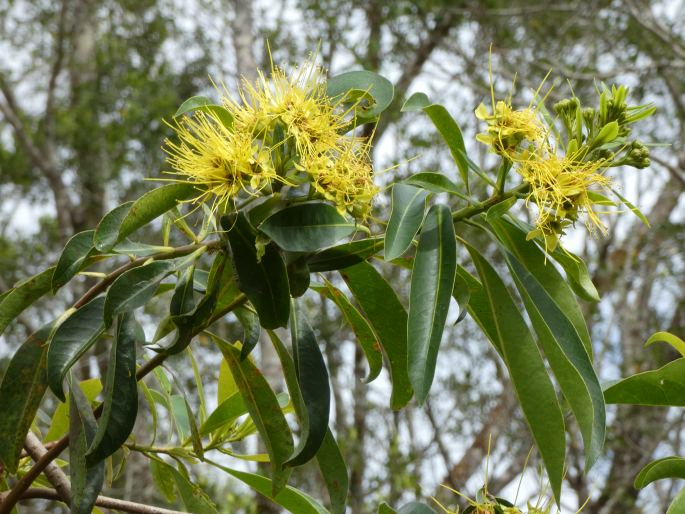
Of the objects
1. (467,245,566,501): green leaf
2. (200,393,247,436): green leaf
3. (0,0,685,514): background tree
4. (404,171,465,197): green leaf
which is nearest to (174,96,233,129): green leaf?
(404,171,465,197): green leaf

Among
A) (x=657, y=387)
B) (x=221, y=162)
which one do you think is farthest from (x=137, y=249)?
(x=657, y=387)

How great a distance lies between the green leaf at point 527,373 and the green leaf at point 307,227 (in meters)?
0.20

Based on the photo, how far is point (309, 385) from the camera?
1.07 meters

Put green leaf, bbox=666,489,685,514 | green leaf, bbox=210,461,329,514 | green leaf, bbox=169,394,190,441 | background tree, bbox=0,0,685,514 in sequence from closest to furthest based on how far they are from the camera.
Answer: green leaf, bbox=666,489,685,514, green leaf, bbox=210,461,329,514, green leaf, bbox=169,394,190,441, background tree, bbox=0,0,685,514

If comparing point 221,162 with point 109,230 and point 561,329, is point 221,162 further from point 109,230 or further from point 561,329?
point 561,329

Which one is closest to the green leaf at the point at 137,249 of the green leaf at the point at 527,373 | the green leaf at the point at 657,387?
the green leaf at the point at 527,373

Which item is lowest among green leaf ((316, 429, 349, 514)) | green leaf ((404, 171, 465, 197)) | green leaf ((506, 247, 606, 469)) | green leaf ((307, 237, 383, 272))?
green leaf ((316, 429, 349, 514))

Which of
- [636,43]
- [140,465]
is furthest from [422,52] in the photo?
[140,465]

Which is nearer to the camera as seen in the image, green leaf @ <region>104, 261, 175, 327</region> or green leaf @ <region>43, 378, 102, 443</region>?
A: green leaf @ <region>104, 261, 175, 327</region>

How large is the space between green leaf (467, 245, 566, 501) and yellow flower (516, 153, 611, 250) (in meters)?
0.09

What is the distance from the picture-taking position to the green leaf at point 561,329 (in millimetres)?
1005

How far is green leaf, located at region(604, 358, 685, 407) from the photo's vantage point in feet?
Answer: 3.84

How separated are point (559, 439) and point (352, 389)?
21.0ft

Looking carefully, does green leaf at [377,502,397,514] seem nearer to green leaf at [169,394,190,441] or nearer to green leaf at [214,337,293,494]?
green leaf at [214,337,293,494]
